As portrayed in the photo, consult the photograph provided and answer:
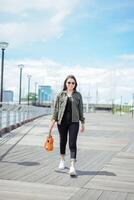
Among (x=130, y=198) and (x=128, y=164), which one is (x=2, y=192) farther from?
(x=128, y=164)

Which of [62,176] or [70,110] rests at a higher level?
[70,110]

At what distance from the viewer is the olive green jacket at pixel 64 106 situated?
923cm

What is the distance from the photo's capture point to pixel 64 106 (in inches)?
362

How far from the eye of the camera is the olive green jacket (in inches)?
364

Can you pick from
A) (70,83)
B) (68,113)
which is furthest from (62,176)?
(70,83)

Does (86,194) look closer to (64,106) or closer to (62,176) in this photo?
(62,176)

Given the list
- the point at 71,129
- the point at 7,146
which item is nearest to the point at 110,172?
the point at 71,129

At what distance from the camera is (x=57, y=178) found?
8.69 meters

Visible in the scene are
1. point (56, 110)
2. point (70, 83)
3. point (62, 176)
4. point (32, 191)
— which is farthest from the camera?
point (56, 110)

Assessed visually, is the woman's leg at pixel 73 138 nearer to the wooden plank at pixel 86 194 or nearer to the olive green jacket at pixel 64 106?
the olive green jacket at pixel 64 106

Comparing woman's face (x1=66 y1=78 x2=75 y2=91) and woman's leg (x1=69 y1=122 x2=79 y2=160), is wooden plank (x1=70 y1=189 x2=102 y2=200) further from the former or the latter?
woman's face (x1=66 y1=78 x2=75 y2=91)

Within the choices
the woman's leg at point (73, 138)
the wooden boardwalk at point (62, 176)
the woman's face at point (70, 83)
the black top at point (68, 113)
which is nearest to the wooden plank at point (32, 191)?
the wooden boardwalk at point (62, 176)

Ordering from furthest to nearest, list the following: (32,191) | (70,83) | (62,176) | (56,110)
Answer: (56,110)
(70,83)
(62,176)
(32,191)

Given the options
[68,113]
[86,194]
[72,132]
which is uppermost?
[68,113]
